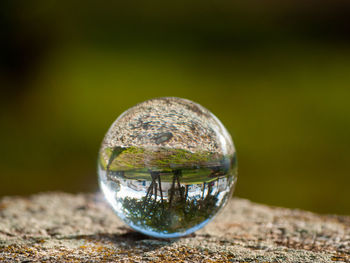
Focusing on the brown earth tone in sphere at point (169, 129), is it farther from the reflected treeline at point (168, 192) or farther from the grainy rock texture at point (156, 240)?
the grainy rock texture at point (156, 240)

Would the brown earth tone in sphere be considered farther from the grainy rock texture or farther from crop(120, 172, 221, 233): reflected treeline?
the grainy rock texture

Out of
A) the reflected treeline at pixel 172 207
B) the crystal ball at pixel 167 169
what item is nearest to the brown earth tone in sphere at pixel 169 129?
the crystal ball at pixel 167 169

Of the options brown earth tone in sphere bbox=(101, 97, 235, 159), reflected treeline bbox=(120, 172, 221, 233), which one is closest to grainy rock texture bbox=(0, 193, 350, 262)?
reflected treeline bbox=(120, 172, 221, 233)

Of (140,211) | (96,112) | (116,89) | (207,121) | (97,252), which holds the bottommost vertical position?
(97,252)

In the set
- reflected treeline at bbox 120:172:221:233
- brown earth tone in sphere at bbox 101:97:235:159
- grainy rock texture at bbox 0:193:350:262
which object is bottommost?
grainy rock texture at bbox 0:193:350:262

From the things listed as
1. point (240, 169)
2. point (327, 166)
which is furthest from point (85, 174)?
point (327, 166)

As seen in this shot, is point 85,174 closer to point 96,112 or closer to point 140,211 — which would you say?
point 96,112
